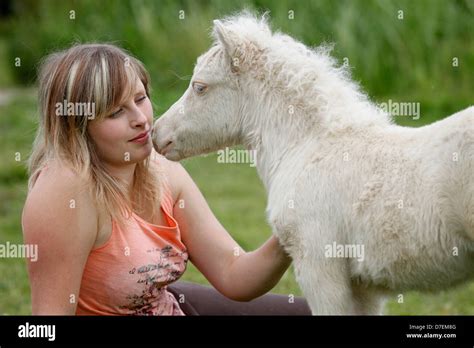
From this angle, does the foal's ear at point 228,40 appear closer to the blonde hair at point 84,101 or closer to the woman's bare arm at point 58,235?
the blonde hair at point 84,101

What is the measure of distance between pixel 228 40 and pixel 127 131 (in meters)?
0.57

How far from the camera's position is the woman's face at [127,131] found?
3.82 metres

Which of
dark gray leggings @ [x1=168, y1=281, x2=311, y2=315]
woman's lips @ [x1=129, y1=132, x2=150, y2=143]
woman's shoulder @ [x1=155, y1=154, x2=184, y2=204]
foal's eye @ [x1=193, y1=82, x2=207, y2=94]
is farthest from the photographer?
dark gray leggings @ [x1=168, y1=281, x2=311, y2=315]

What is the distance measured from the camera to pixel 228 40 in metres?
3.83

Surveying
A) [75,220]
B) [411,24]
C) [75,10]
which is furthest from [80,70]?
[75,10]

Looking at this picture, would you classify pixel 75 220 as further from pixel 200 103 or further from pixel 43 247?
pixel 200 103

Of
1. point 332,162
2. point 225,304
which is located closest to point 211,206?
point 225,304

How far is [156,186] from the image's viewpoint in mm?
4121

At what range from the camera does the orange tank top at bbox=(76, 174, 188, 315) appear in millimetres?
3883

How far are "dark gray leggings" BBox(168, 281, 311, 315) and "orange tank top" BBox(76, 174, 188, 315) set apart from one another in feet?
1.32

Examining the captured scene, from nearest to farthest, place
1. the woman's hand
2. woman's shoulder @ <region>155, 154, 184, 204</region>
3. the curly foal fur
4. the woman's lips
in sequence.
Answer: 1. the curly foal fur
2. the woman's lips
3. the woman's hand
4. woman's shoulder @ <region>155, 154, 184, 204</region>

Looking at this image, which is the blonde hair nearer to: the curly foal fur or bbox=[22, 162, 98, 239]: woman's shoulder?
bbox=[22, 162, 98, 239]: woman's shoulder
